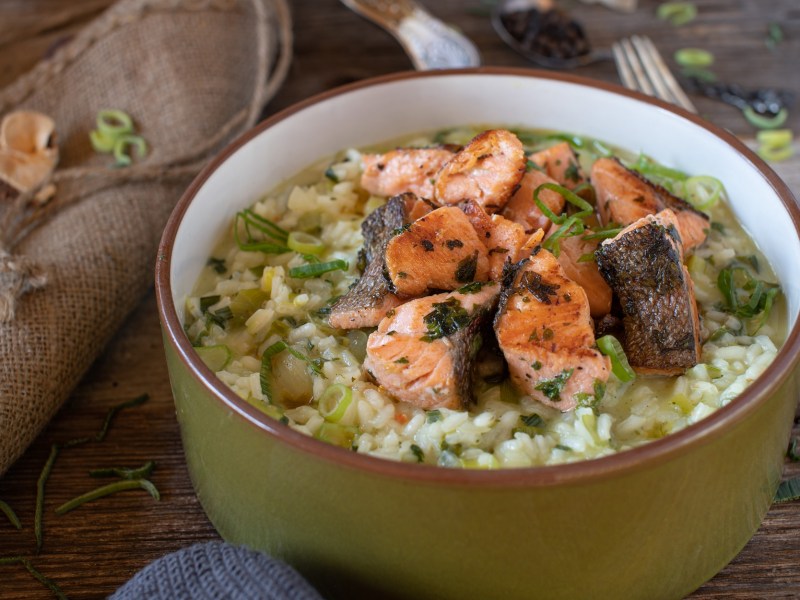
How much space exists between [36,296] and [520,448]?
203cm

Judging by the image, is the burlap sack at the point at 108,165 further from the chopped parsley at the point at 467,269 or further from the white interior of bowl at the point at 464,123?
the chopped parsley at the point at 467,269

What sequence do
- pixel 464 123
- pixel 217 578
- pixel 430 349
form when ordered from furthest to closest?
pixel 464 123 < pixel 430 349 < pixel 217 578

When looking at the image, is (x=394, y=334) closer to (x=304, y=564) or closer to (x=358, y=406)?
(x=358, y=406)

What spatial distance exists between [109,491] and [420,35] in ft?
9.40

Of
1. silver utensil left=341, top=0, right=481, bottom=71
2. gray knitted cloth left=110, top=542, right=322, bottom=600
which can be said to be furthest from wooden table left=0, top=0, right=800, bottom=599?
gray knitted cloth left=110, top=542, right=322, bottom=600

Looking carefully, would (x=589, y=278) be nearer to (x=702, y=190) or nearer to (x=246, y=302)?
(x=702, y=190)

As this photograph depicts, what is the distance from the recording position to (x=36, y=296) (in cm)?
360

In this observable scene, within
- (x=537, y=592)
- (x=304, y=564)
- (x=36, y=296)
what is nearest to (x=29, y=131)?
(x=36, y=296)

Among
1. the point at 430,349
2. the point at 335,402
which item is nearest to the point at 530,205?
the point at 430,349

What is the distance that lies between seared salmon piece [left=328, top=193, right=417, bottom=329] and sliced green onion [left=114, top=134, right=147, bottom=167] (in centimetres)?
167

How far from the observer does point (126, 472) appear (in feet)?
10.5

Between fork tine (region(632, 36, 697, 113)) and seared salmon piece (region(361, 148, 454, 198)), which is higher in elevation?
seared salmon piece (region(361, 148, 454, 198))

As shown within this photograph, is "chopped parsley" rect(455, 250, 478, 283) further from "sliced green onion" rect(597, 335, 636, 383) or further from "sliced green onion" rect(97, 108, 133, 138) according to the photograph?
"sliced green onion" rect(97, 108, 133, 138)

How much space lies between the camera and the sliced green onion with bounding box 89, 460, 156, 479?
3.22 m
